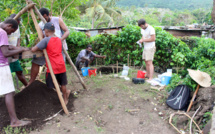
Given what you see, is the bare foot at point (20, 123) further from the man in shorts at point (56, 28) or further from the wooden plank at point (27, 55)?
the man in shorts at point (56, 28)

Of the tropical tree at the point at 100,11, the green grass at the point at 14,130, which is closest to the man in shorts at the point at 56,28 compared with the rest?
the green grass at the point at 14,130

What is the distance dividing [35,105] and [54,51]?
3.73 feet

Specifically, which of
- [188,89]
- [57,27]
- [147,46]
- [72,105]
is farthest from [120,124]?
[147,46]

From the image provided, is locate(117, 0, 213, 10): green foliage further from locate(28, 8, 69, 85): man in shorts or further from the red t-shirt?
the red t-shirt

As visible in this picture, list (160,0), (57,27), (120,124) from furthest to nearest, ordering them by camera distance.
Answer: (160,0)
(57,27)
(120,124)

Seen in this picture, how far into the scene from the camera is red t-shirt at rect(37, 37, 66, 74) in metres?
2.93

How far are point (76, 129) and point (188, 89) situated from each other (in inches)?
102

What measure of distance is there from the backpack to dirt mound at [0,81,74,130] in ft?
7.23

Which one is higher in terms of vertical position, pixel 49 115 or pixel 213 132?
pixel 213 132

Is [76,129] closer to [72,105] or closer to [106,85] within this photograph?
[72,105]

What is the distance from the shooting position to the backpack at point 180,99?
3.52 m

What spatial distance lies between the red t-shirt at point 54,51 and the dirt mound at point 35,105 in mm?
691

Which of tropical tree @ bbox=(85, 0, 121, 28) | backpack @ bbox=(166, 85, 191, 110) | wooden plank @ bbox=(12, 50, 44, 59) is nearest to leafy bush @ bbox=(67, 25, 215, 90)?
backpack @ bbox=(166, 85, 191, 110)

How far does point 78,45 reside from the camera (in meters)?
7.60
